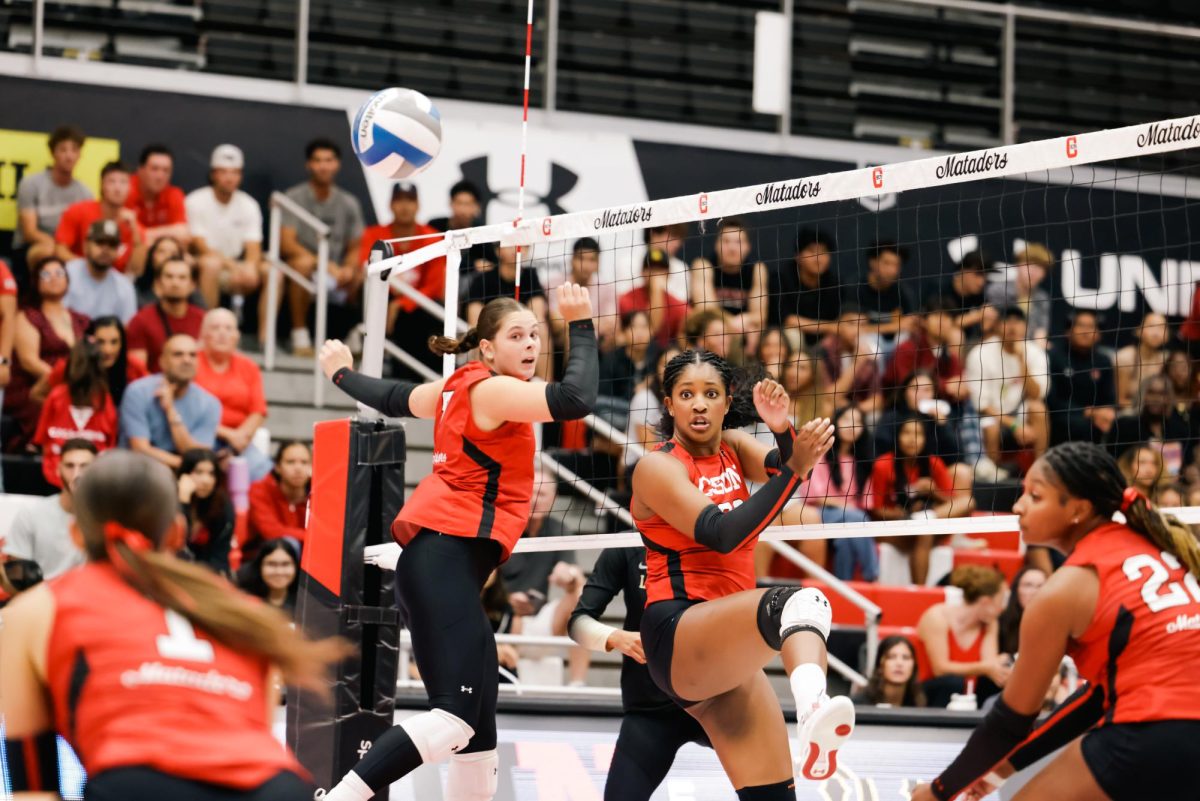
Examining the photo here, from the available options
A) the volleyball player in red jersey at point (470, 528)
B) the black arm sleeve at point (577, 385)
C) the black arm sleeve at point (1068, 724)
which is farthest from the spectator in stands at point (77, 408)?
the black arm sleeve at point (1068, 724)

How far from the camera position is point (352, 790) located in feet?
15.9

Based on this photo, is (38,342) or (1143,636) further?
(38,342)

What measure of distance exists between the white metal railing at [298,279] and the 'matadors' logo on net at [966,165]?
564 cm

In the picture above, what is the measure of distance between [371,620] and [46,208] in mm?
5681

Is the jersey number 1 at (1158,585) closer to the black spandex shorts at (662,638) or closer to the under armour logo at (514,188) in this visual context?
the black spandex shorts at (662,638)

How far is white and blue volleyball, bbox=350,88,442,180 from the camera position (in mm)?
6230

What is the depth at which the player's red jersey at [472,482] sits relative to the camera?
5.21 meters

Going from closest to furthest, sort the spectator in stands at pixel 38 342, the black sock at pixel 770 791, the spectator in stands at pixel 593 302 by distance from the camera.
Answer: the black sock at pixel 770 791 < the spectator in stands at pixel 38 342 < the spectator in stands at pixel 593 302

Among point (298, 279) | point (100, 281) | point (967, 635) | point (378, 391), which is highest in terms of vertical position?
point (298, 279)

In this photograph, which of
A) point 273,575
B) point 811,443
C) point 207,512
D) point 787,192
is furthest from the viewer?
point 207,512

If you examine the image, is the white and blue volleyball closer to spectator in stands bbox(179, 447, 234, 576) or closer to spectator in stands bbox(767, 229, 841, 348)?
spectator in stands bbox(179, 447, 234, 576)

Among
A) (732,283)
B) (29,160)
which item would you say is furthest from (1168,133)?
(29,160)

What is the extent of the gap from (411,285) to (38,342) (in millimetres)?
2625

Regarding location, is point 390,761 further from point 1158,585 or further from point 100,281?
point 100,281
